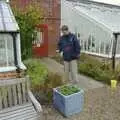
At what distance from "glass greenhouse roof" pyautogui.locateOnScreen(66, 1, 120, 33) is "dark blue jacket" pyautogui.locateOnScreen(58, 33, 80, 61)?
4.56m

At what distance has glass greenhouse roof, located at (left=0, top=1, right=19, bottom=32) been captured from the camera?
7.93 metres

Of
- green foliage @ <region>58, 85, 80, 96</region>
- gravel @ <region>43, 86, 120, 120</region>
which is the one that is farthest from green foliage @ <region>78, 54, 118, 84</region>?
green foliage @ <region>58, 85, 80, 96</region>

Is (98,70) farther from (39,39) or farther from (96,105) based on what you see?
(39,39)

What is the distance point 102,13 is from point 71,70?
7594mm

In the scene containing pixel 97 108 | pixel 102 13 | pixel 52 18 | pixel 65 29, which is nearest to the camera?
pixel 97 108

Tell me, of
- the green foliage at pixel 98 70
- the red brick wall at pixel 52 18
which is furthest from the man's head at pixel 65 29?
the red brick wall at pixel 52 18

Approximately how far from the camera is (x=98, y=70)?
9492 mm

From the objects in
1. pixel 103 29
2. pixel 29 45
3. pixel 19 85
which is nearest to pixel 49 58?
pixel 29 45

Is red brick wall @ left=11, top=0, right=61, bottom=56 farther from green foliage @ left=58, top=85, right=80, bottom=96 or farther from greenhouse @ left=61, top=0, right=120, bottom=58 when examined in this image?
green foliage @ left=58, top=85, right=80, bottom=96

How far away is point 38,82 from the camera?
732cm

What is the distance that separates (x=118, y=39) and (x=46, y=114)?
6630 millimetres

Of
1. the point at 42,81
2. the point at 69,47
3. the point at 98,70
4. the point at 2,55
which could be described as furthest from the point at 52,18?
the point at 42,81

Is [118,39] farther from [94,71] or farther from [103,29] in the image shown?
[94,71]

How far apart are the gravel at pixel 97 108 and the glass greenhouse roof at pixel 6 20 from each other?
114 inches
